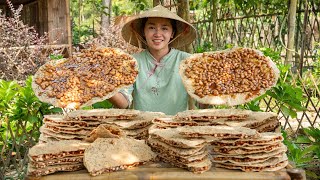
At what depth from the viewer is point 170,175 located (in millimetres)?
1837

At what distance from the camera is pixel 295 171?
74.0 inches

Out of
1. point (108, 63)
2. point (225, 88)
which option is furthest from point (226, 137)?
point (108, 63)

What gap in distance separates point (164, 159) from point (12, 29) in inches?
222

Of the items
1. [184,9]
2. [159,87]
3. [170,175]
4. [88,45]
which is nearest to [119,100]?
[159,87]

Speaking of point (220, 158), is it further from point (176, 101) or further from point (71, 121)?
point (176, 101)

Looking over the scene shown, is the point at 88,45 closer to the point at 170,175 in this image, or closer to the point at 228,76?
the point at 228,76

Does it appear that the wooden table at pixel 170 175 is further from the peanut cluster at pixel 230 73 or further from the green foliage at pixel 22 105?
the green foliage at pixel 22 105

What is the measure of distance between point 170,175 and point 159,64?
153 cm

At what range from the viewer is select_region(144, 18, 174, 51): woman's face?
10.2ft

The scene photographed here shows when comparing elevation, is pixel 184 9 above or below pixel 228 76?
above

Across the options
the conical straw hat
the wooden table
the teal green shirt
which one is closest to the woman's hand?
the teal green shirt

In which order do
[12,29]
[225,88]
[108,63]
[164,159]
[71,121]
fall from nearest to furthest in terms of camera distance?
1. [164,159]
2. [71,121]
3. [225,88]
4. [108,63]
5. [12,29]

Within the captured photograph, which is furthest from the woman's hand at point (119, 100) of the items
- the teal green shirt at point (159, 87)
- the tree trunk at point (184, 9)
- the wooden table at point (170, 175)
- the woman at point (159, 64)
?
the tree trunk at point (184, 9)

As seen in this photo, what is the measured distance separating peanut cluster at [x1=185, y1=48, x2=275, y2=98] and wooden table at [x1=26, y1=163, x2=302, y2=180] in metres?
0.85
